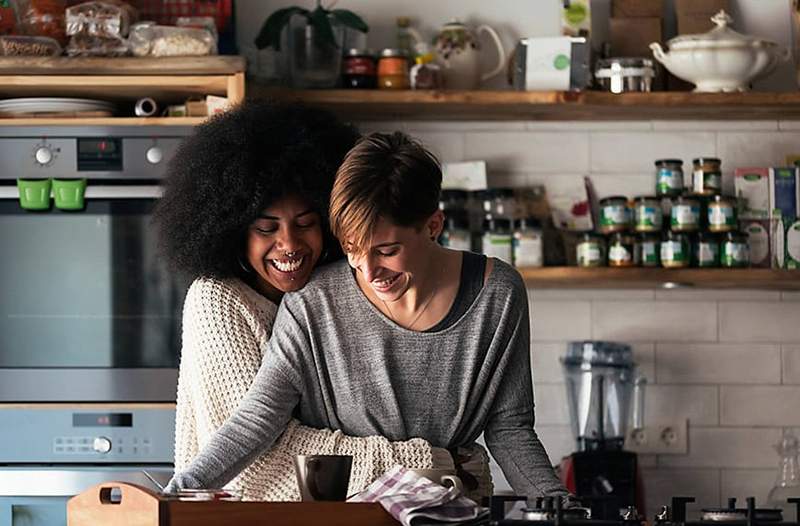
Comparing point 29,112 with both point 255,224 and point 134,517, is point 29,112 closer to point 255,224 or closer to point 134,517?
point 255,224

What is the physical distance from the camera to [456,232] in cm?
409

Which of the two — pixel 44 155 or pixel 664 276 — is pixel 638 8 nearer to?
pixel 664 276

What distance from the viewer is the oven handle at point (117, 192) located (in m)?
3.69

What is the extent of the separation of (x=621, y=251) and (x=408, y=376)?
188cm

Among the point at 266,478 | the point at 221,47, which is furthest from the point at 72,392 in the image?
the point at 266,478

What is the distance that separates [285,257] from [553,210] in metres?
1.89

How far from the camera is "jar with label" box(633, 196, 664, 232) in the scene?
409 cm

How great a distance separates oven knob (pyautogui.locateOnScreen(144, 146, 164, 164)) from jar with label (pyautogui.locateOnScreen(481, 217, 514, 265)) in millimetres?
961

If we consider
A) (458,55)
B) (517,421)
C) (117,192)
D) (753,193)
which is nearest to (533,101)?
(458,55)

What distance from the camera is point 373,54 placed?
4.08m

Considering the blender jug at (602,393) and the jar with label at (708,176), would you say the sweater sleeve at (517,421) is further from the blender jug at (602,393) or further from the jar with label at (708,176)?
the jar with label at (708,176)

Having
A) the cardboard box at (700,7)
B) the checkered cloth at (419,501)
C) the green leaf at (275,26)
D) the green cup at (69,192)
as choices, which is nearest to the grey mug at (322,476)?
the checkered cloth at (419,501)

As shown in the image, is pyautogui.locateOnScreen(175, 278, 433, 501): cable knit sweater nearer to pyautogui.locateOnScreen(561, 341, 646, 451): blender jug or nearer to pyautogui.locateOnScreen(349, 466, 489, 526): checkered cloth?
pyautogui.locateOnScreen(349, 466, 489, 526): checkered cloth

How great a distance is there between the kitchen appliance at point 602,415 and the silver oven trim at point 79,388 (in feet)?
3.70
